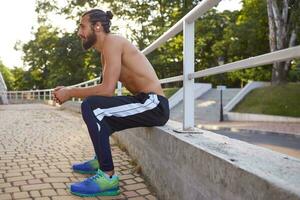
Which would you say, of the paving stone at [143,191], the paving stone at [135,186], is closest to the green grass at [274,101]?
the paving stone at [135,186]

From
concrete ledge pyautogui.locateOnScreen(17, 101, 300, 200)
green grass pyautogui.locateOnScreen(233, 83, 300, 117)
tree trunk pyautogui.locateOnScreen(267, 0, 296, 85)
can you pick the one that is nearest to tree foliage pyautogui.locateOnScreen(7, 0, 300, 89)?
tree trunk pyautogui.locateOnScreen(267, 0, 296, 85)

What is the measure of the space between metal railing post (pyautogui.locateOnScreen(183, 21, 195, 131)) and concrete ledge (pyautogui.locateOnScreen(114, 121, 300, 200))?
164 millimetres

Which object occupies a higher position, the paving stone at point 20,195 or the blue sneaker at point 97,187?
the blue sneaker at point 97,187

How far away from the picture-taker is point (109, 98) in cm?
331

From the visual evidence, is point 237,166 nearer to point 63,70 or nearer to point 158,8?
point 158,8

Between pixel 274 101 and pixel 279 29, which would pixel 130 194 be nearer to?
pixel 274 101

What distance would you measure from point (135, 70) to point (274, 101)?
1881 centimetres

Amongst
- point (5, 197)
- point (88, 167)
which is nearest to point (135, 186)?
point (88, 167)

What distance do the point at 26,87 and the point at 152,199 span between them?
6859 centimetres

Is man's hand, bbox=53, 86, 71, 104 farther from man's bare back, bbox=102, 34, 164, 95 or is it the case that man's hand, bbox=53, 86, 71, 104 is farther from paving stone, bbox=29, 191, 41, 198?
paving stone, bbox=29, 191, 41, 198

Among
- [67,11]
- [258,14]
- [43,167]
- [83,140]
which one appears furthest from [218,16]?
[43,167]

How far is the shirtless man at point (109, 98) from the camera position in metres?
3.26

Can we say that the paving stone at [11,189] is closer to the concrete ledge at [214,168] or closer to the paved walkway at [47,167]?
the paved walkway at [47,167]

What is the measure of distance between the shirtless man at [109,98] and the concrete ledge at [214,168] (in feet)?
0.79
